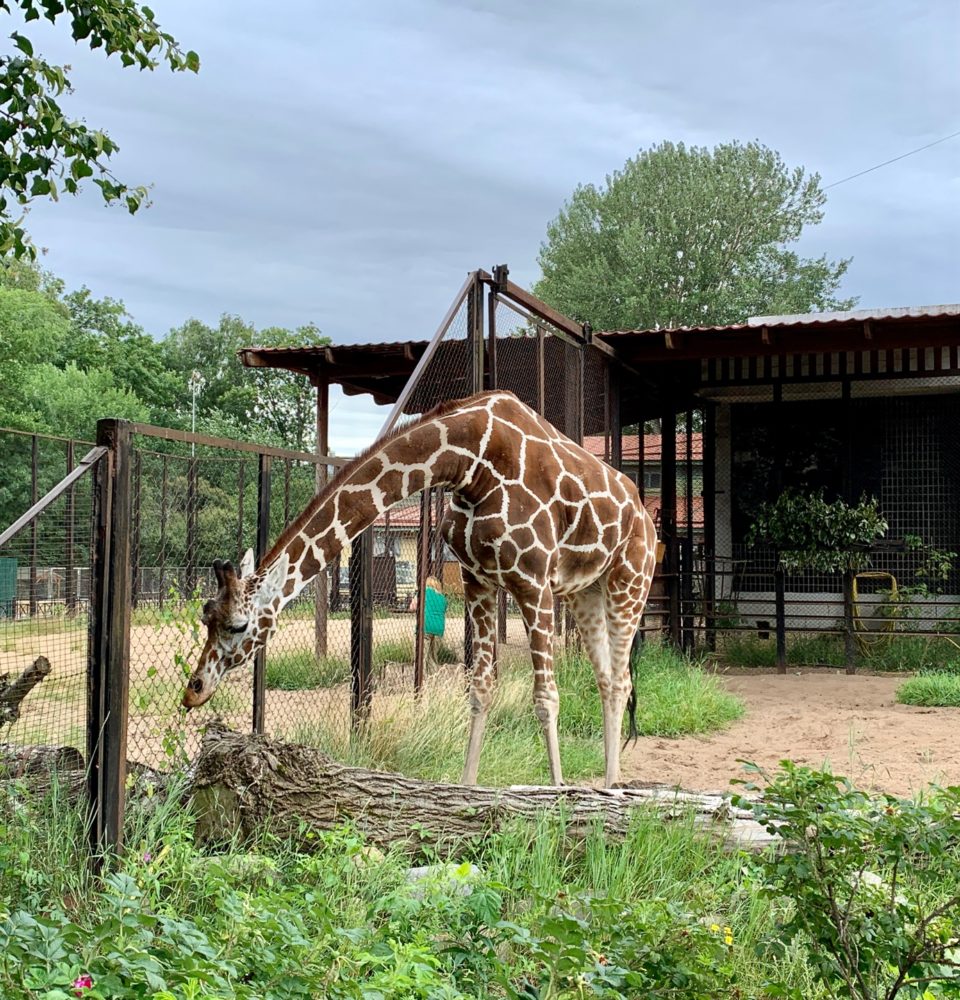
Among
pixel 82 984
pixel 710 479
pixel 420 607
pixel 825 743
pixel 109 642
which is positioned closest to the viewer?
pixel 82 984

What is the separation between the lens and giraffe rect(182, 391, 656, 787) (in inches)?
168

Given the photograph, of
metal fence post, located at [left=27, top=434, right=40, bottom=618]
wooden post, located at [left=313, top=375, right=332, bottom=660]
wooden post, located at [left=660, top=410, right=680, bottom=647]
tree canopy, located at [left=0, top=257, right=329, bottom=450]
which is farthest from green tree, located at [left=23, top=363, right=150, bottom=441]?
wooden post, located at [left=313, top=375, right=332, bottom=660]

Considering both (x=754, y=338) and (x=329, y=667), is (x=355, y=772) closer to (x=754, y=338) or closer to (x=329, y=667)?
(x=329, y=667)

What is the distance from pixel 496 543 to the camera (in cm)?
512

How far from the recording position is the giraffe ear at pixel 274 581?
14.0 ft

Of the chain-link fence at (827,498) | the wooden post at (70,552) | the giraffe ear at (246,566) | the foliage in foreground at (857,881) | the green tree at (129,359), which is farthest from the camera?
the green tree at (129,359)

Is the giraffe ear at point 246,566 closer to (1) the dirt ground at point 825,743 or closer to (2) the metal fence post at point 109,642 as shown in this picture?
(2) the metal fence post at point 109,642

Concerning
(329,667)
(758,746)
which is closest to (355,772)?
(329,667)

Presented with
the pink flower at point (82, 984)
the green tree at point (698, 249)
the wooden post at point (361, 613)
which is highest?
the green tree at point (698, 249)

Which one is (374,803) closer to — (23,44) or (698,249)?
(23,44)

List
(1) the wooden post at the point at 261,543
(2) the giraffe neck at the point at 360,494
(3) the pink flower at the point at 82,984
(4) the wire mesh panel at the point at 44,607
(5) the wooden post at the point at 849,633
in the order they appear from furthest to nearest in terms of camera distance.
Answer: (5) the wooden post at the point at 849,633 → (1) the wooden post at the point at 261,543 → (4) the wire mesh panel at the point at 44,607 → (2) the giraffe neck at the point at 360,494 → (3) the pink flower at the point at 82,984

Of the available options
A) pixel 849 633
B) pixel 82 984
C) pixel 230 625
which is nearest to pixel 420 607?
pixel 230 625

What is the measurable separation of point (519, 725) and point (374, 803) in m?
2.80

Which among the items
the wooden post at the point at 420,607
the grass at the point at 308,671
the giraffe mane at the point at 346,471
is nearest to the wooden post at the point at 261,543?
the giraffe mane at the point at 346,471
